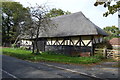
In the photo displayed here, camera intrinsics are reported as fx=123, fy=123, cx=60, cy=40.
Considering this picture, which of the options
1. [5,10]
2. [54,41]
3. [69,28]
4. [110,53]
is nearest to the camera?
[110,53]

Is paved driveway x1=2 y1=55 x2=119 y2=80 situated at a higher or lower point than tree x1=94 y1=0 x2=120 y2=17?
lower

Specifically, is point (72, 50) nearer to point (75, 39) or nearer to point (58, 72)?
point (75, 39)

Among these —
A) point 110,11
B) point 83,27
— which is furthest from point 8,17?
point 110,11

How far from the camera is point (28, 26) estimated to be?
1764 cm

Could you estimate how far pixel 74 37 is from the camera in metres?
18.8

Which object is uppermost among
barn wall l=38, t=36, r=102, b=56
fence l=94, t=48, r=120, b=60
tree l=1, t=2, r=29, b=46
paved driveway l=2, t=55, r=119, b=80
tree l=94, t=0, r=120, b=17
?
tree l=1, t=2, r=29, b=46

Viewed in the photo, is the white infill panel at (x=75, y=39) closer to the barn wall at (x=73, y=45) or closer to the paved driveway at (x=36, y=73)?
the barn wall at (x=73, y=45)

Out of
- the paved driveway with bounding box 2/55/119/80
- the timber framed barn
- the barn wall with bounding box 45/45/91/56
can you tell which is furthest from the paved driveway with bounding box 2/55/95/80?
the timber framed barn

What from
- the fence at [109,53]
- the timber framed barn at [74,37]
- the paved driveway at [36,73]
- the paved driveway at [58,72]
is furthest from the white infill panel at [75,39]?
the paved driveway at [36,73]

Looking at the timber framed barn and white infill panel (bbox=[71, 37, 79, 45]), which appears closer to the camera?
the timber framed barn

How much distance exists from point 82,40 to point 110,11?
11927mm

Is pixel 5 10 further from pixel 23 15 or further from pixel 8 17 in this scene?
pixel 23 15

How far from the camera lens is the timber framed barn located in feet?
56.0

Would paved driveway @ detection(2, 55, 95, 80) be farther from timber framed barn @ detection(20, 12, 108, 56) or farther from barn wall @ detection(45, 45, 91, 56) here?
timber framed barn @ detection(20, 12, 108, 56)
